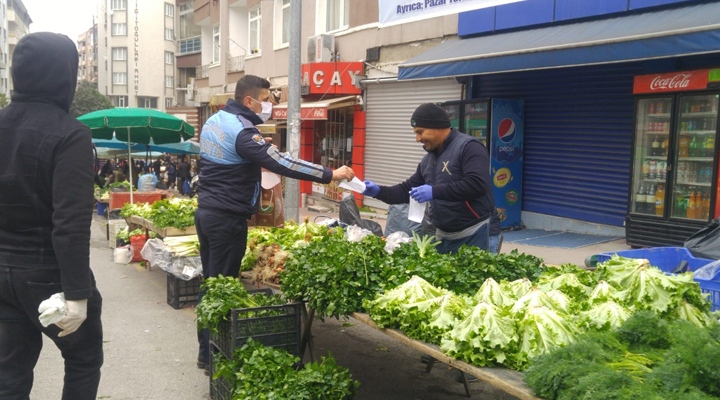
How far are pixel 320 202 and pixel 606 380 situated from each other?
17.4 m

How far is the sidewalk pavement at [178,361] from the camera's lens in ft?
16.4

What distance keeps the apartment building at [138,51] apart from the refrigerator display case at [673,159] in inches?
2593

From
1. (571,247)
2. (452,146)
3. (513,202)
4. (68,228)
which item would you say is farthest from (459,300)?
(513,202)

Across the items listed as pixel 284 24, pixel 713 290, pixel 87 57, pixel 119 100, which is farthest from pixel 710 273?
pixel 87 57

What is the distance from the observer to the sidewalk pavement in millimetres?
4984

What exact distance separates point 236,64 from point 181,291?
2096 cm

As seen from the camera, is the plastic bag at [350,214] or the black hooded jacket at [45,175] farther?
the plastic bag at [350,214]

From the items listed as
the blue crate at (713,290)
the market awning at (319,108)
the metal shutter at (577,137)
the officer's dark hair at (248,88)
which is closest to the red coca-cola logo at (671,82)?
the metal shutter at (577,137)

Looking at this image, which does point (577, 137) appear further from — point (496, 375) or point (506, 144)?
point (496, 375)

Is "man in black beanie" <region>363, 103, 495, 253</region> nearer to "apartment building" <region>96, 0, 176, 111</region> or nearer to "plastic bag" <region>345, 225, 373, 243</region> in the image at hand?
"plastic bag" <region>345, 225, 373, 243</region>

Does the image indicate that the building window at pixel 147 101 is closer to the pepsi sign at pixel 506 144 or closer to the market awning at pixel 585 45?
the market awning at pixel 585 45

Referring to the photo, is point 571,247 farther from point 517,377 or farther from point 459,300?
point 517,377

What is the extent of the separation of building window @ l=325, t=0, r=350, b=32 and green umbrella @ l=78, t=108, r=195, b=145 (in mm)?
7020

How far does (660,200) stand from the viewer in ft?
31.3
